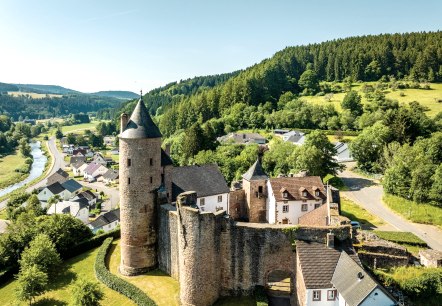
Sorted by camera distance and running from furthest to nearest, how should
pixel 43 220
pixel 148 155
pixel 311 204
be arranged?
pixel 43 220 < pixel 311 204 < pixel 148 155

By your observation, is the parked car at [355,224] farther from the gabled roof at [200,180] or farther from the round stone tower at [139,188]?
the round stone tower at [139,188]

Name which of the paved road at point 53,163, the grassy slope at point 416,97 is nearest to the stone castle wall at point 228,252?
the paved road at point 53,163

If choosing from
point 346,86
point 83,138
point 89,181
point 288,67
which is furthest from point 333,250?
point 83,138

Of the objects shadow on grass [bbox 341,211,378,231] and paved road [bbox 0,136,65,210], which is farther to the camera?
paved road [bbox 0,136,65,210]

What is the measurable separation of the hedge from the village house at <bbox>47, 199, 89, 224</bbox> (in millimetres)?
30775

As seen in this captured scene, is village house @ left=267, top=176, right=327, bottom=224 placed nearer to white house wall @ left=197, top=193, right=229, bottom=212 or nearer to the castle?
white house wall @ left=197, top=193, right=229, bottom=212

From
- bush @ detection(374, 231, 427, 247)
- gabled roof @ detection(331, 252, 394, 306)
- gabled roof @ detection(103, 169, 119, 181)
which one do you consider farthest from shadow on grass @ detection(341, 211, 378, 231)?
gabled roof @ detection(103, 169, 119, 181)

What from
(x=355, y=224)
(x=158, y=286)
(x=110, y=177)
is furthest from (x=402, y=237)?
(x=110, y=177)

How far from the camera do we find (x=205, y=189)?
152 feet

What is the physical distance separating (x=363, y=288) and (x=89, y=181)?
96.1m

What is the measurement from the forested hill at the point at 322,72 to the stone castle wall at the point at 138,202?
294ft

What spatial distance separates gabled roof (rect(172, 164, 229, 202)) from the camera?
147ft

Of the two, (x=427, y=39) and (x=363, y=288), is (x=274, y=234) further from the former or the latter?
(x=427, y=39)

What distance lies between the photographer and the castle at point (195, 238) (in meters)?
27.6
